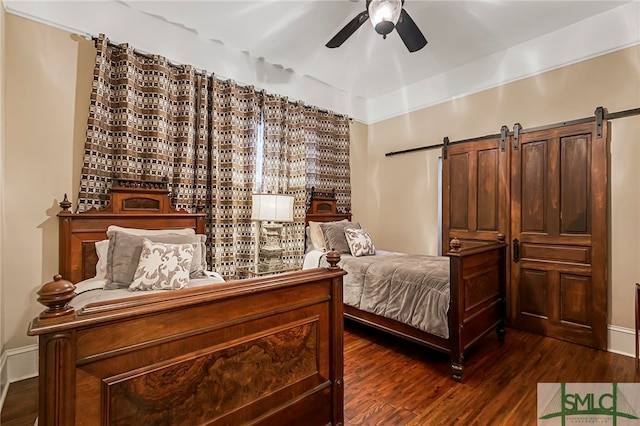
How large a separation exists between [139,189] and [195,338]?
77.0 inches

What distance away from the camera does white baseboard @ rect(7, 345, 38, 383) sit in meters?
2.20

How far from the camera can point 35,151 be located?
91.0 inches

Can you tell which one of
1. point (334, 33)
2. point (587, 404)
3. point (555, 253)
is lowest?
point (587, 404)

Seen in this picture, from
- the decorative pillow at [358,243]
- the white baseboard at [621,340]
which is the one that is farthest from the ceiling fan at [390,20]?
the white baseboard at [621,340]

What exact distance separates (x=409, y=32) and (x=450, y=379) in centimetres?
266

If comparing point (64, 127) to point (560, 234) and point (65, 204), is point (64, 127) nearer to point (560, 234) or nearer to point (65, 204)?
point (65, 204)

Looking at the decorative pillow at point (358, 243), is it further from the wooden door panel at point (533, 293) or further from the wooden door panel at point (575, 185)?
the wooden door panel at point (575, 185)

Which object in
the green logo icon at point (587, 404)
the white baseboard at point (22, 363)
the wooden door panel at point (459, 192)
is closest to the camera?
the green logo icon at point (587, 404)

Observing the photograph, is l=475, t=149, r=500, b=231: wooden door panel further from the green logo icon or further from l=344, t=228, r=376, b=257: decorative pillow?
the green logo icon

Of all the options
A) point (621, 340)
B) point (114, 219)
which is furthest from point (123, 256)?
point (621, 340)

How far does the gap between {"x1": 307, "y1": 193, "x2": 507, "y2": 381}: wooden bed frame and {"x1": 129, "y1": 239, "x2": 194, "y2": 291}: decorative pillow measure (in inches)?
68.6

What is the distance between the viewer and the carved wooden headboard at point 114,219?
2.35 metres

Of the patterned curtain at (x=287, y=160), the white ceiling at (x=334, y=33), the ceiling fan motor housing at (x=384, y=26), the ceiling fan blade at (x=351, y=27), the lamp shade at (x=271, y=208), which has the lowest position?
the lamp shade at (x=271, y=208)

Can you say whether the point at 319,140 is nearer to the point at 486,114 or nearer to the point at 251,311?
the point at 486,114
